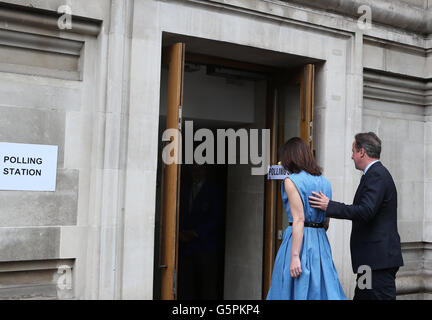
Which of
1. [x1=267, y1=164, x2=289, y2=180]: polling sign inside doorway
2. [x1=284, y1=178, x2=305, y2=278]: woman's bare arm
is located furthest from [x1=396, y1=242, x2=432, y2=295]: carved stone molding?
[x1=284, y1=178, x2=305, y2=278]: woman's bare arm

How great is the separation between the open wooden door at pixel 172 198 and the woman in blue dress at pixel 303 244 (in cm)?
93

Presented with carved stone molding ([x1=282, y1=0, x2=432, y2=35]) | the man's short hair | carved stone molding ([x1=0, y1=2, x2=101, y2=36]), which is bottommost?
the man's short hair

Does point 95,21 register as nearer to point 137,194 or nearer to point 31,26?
point 31,26

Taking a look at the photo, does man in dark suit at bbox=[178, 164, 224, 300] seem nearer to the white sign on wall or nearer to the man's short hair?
the white sign on wall

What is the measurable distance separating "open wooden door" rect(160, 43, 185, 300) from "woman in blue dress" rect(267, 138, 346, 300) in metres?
0.93

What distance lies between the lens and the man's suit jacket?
416 centimetres

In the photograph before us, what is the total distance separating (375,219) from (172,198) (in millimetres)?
1590

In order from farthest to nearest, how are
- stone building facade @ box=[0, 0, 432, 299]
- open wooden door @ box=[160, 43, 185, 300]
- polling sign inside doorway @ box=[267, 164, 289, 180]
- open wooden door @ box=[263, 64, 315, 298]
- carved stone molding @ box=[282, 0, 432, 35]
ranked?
open wooden door @ box=[263, 64, 315, 298] < polling sign inside doorway @ box=[267, 164, 289, 180] < carved stone molding @ box=[282, 0, 432, 35] < open wooden door @ box=[160, 43, 185, 300] < stone building facade @ box=[0, 0, 432, 299]

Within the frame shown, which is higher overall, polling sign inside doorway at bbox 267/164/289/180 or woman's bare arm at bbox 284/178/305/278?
polling sign inside doorway at bbox 267/164/289/180

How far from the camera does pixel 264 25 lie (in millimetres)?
5277

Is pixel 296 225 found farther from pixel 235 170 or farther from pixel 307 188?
pixel 235 170

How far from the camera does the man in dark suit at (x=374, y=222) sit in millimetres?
4156

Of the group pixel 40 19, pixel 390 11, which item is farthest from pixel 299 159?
pixel 390 11
